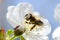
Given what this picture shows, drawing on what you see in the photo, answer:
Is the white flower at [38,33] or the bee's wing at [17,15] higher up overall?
the bee's wing at [17,15]

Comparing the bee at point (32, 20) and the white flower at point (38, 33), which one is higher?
the bee at point (32, 20)

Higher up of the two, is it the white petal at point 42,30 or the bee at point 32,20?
the bee at point 32,20

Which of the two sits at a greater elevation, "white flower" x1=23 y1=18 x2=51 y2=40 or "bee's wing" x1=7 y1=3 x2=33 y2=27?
"bee's wing" x1=7 y1=3 x2=33 y2=27

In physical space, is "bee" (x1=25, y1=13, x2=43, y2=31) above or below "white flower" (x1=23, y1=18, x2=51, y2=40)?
above

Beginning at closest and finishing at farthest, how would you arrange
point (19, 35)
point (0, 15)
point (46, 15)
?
point (19, 35) < point (46, 15) < point (0, 15)

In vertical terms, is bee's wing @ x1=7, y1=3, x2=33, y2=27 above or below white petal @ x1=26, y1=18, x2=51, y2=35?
above

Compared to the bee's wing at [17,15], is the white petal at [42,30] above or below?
below

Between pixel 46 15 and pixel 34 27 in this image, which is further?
pixel 46 15

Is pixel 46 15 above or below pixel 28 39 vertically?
above

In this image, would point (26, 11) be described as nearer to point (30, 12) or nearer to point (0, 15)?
point (30, 12)

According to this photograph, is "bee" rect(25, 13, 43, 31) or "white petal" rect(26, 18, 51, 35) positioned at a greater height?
"bee" rect(25, 13, 43, 31)

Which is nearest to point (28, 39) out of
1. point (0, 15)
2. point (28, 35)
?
point (28, 35)
